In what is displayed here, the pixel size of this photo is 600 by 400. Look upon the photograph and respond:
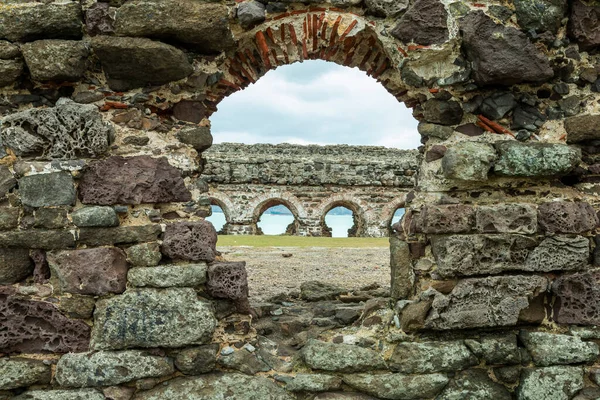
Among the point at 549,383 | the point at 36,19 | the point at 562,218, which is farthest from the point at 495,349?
the point at 36,19

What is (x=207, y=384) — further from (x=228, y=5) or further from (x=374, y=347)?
(x=228, y=5)

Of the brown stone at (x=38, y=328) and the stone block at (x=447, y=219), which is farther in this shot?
the stone block at (x=447, y=219)

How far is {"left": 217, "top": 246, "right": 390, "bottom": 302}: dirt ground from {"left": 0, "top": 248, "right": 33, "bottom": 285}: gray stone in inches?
78.2

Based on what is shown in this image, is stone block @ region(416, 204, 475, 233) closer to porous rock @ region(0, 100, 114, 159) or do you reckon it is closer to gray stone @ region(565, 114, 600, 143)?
gray stone @ region(565, 114, 600, 143)

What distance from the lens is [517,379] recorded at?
299 centimetres

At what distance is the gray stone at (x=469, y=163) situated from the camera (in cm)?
292

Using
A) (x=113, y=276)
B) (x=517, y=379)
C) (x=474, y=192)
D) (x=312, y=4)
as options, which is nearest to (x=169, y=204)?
(x=113, y=276)

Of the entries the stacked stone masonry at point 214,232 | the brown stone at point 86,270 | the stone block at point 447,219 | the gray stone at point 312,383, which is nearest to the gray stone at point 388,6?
the stacked stone masonry at point 214,232

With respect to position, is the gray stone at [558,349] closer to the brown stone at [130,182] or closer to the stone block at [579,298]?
the stone block at [579,298]

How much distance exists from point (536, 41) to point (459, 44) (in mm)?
473

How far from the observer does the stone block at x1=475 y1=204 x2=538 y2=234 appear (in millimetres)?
2961

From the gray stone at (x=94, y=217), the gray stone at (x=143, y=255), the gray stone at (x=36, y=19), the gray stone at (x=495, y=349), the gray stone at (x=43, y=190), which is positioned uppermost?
the gray stone at (x=36, y=19)

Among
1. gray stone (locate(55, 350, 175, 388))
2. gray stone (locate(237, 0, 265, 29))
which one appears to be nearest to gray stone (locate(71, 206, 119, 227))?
gray stone (locate(55, 350, 175, 388))

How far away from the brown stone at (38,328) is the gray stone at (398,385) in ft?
5.29
